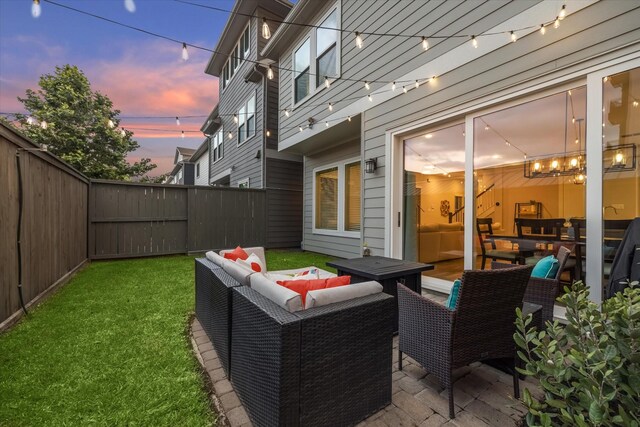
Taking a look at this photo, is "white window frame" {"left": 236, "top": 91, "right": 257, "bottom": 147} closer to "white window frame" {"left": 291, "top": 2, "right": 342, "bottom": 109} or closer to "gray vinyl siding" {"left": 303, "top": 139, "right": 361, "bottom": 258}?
"white window frame" {"left": 291, "top": 2, "right": 342, "bottom": 109}

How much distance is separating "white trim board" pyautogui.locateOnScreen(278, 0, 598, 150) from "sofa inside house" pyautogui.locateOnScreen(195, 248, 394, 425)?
10.7ft

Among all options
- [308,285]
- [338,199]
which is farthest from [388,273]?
[338,199]

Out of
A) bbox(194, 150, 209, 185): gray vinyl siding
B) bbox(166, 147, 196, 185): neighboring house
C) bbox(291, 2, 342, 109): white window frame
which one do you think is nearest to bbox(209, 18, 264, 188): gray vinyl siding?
bbox(291, 2, 342, 109): white window frame

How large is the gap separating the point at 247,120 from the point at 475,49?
8.28 meters

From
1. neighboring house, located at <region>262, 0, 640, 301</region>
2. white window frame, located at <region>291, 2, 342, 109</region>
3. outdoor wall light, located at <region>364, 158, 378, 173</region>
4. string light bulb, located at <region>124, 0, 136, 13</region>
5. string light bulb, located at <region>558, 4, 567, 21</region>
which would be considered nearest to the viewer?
neighboring house, located at <region>262, 0, 640, 301</region>

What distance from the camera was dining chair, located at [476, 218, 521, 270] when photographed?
4.07 metres

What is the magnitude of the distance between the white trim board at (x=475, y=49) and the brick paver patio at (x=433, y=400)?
3388mm

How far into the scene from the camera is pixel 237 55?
10812 millimetres

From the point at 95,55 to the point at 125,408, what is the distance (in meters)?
12.0

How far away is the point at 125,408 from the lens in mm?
1747

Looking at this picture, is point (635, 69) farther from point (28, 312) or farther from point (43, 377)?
point (28, 312)

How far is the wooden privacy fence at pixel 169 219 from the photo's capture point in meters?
6.89

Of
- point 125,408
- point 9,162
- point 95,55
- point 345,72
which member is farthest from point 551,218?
point 95,55

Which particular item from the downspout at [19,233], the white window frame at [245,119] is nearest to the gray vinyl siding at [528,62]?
the downspout at [19,233]
